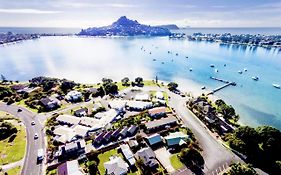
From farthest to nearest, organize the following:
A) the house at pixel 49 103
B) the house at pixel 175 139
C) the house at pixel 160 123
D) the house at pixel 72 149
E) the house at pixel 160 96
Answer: the house at pixel 160 96 → the house at pixel 49 103 → the house at pixel 160 123 → the house at pixel 175 139 → the house at pixel 72 149

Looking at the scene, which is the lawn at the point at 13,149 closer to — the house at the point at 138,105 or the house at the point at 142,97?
the house at the point at 138,105

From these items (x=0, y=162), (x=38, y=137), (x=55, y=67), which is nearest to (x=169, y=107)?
(x=38, y=137)

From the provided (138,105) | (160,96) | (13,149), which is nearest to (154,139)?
(138,105)

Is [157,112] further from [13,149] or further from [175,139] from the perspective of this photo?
[13,149]

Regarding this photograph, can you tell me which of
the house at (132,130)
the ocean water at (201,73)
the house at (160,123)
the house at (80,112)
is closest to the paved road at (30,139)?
the house at (80,112)

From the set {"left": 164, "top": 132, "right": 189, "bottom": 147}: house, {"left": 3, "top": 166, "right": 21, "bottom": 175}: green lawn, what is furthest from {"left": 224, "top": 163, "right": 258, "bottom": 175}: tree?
{"left": 3, "top": 166, "right": 21, "bottom": 175}: green lawn

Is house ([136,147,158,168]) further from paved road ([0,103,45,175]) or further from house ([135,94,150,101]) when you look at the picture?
house ([135,94,150,101])
